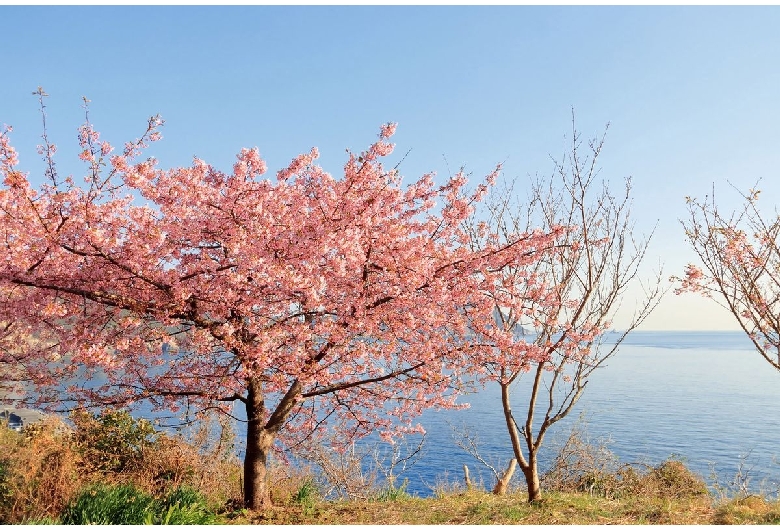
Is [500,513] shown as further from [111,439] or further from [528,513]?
[111,439]

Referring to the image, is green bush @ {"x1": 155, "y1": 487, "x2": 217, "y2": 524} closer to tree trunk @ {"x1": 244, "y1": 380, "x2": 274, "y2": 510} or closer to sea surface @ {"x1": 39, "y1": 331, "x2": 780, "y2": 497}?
tree trunk @ {"x1": 244, "y1": 380, "x2": 274, "y2": 510}

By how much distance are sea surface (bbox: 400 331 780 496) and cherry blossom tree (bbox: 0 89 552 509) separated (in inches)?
351

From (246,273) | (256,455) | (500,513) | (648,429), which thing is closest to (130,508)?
(256,455)

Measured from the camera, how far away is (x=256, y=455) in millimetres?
8086

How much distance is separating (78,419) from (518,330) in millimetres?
8286

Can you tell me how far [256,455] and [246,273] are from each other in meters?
3.39

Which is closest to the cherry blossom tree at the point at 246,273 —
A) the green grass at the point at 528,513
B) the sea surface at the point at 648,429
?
the green grass at the point at 528,513

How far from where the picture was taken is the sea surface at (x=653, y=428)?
81.5 ft

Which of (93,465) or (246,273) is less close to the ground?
(246,273)

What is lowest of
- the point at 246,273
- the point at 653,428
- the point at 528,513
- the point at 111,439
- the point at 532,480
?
the point at 653,428

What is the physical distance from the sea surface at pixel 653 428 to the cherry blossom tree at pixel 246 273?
8.91m

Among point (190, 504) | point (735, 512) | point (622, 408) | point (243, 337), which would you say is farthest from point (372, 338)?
point (622, 408)

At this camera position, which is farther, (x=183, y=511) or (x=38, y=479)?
(x=38, y=479)

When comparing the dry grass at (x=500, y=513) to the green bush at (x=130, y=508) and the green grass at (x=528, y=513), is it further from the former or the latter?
the green bush at (x=130, y=508)
